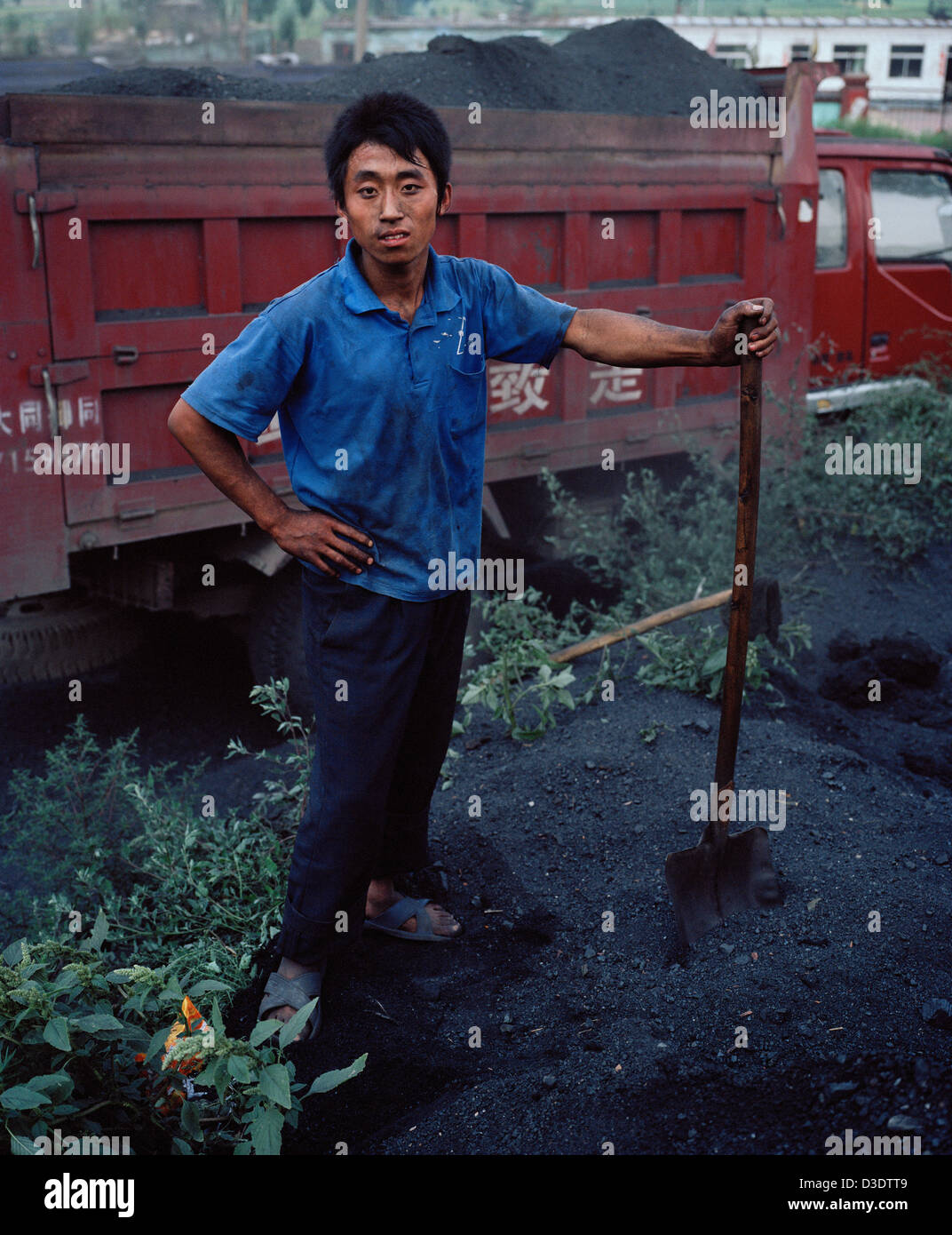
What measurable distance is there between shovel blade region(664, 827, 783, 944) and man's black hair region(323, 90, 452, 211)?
174cm

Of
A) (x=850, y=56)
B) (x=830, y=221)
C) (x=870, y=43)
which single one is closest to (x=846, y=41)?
(x=850, y=56)

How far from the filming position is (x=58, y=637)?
477 centimetres

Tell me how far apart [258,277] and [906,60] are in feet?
112

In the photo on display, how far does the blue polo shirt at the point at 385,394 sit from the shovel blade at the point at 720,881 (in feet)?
3.28

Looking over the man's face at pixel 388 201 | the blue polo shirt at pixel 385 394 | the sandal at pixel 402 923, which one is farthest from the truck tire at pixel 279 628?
the man's face at pixel 388 201

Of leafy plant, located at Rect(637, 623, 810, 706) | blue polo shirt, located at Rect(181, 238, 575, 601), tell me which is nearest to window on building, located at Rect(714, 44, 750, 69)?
leafy plant, located at Rect(637, 623, 810, 706)

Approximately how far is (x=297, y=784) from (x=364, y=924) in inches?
28.2

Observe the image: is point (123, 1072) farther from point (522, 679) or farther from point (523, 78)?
point (523, 78)

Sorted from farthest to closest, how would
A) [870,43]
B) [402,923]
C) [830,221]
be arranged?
[870,43] < [830,221] < [402,923]

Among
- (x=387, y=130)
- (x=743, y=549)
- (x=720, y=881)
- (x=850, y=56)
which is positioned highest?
(x=850, y=56)

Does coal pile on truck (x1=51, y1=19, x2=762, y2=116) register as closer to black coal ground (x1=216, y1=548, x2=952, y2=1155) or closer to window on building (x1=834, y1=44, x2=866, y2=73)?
black coal ground (x1=216, y1=548, x2=952, y2=1155)

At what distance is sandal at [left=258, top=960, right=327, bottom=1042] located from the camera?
282 centimetres

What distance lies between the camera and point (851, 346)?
688 cm
